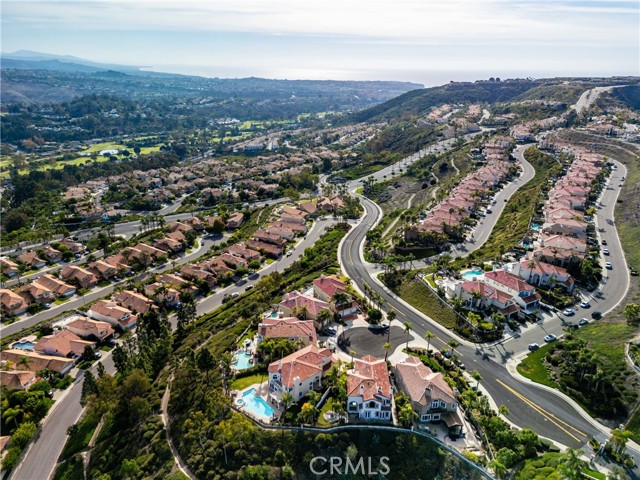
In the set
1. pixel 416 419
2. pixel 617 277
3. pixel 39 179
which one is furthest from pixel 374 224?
pixel 39 179

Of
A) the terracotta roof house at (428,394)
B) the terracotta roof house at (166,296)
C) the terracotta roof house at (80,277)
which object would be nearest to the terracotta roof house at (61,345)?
the terracotta roof house at (166,296)

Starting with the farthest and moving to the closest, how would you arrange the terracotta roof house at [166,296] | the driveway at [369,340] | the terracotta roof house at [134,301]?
1. the terracotta roof house at [166,296]
2. the terracotta roof house at [134,301]
3. the driveway at [369,340]

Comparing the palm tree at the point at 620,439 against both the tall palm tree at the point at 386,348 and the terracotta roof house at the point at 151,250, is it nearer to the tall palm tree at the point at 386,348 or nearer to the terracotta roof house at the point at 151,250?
the tall palm tree at the point at 386,348

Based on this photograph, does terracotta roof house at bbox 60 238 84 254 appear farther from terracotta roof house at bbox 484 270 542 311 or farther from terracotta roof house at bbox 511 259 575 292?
terracotta roof house at bbox 511 259 575 292

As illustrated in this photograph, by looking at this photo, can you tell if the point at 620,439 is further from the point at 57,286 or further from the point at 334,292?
the point at 57,286

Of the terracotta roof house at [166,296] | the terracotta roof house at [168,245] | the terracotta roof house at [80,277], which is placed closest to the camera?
the terracotta roof house at [166,296]

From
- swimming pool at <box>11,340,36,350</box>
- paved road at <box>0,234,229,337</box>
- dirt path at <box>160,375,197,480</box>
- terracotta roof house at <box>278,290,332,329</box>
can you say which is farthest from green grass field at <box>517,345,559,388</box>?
paved road at <box>0,234,229,337</box>
